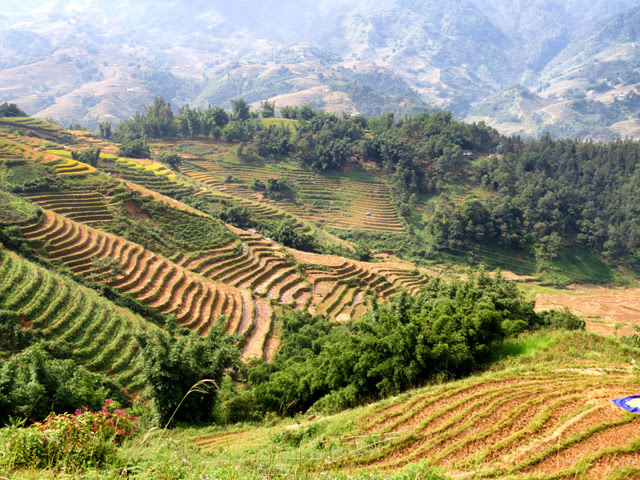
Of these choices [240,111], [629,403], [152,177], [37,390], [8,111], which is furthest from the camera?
[240,111]

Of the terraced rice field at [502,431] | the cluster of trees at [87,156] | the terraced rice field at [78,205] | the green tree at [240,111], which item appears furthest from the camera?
the green tree at [240,111]

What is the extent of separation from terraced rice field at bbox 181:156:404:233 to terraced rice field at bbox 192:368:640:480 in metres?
45.1

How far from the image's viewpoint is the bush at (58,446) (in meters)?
4.31

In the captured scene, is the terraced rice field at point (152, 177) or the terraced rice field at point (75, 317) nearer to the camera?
the terraced rice field at point (75, 317)

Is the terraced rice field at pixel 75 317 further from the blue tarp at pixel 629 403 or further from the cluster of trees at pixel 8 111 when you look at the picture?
the cluster of trees at pixel 8 111

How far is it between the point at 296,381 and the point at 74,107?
194 meters

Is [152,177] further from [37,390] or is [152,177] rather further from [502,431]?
[502,431]

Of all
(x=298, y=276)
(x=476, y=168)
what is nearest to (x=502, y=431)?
(x=298, y=276)

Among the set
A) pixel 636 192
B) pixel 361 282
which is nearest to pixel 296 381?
pixel 361 282

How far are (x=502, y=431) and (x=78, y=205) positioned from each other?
3292 centimetres

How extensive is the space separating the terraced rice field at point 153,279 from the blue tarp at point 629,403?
55.7 ft

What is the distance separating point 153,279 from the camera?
Answer: 77.3 feet

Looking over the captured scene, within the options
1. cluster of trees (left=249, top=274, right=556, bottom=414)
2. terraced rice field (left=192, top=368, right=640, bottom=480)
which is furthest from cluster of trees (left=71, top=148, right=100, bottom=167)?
terraced rice field (left=192, top=368, right=640, bottom=480)

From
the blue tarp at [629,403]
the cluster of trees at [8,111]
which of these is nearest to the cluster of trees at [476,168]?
the cluster of trees at [8,111]
